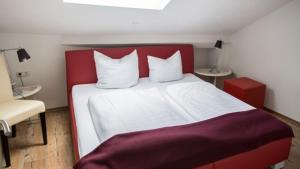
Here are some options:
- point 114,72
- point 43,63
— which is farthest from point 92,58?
point 43,63

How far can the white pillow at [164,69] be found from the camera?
9.28ft

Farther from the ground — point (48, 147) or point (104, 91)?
point (104, 91)

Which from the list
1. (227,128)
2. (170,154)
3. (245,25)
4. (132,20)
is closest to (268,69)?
(245,25)

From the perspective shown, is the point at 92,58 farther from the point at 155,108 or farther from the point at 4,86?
the point at 155,108

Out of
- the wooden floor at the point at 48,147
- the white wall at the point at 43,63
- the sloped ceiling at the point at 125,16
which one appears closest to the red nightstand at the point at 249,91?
the wooden floor at the point at 48,147

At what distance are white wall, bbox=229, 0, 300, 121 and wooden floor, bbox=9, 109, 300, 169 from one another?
322 mm

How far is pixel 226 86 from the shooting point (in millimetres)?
3137

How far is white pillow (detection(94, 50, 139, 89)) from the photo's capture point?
2584mm

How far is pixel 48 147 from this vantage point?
7.22ft

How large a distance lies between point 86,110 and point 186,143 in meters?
1.08

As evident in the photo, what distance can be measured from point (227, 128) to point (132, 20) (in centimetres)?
168

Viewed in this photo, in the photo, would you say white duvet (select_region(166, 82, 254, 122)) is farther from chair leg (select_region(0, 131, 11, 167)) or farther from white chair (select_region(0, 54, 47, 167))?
chair leg (select_region(0, 131, 11, 167))

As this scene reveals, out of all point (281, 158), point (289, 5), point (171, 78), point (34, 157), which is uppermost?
point (289, 5)

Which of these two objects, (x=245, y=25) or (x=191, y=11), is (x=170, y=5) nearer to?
(x=191, y=11)
